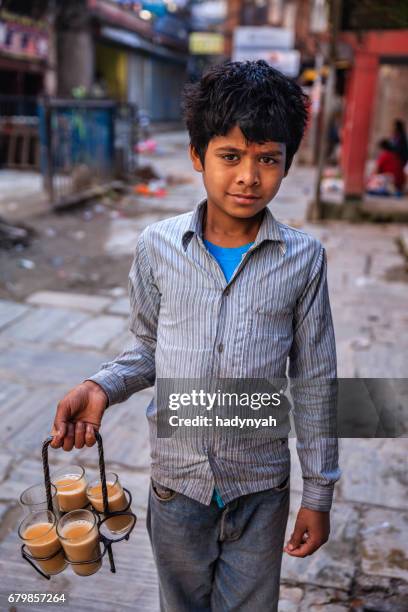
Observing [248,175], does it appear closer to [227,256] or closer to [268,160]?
[268,160]

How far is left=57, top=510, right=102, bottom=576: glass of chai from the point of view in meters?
1.47

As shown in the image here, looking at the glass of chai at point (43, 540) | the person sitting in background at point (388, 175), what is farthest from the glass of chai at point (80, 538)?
the person sitting in background at point (388, 175)

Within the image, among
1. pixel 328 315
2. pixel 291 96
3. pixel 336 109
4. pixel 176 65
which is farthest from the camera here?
pixel 176 65

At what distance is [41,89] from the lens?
18.4 metres

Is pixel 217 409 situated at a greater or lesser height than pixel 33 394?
greater

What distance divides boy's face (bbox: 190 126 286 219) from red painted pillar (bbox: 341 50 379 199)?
9.29 metres

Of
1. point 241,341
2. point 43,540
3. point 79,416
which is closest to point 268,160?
point 241,341

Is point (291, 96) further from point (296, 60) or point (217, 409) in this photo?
point (296, 60)

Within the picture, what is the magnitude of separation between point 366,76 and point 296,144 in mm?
9240

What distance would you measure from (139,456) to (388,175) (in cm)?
1027

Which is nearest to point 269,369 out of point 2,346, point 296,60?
point 2,346

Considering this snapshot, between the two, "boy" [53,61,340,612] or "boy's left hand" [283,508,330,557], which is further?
"boy's left hand" [283,508,330,557]

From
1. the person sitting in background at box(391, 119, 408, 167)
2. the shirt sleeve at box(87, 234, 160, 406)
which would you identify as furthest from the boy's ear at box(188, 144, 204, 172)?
the person sitting in background at box(391, 119, 408, 167)

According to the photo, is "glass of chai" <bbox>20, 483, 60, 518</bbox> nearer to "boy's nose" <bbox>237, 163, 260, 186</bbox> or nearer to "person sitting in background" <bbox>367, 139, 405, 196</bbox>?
"boy's nose" <bbox>237, 163, 260, 186</bbox>
